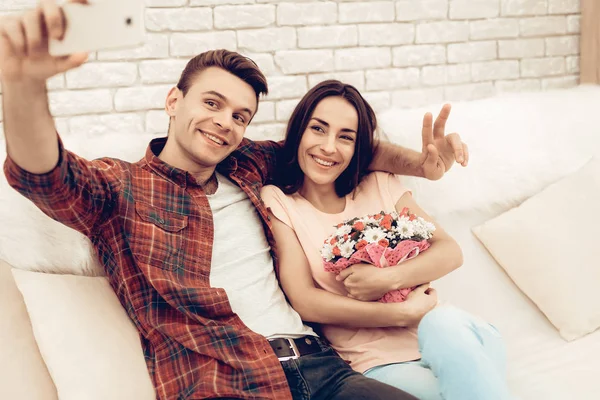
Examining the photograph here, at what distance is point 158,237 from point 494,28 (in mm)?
1711

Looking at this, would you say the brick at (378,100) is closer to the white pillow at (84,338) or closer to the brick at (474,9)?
the brick at (474,9)

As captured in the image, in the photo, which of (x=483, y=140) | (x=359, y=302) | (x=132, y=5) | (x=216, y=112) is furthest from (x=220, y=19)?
(x=132, y=5)

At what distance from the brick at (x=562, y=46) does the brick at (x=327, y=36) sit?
2.90ft

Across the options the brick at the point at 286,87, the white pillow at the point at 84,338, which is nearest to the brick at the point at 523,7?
the brick at the point at 286,87

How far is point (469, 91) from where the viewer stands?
244 centimetres

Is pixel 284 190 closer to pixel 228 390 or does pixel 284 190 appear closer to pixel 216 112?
pixel 216 112

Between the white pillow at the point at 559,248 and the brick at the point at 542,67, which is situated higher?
the brick at the point at 542,67

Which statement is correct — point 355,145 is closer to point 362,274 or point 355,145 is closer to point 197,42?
point 362,274

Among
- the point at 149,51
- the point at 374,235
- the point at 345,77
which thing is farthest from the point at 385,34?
the point at 374,235

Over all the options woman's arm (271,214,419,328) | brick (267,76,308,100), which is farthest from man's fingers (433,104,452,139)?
brick (267,76,308,100)

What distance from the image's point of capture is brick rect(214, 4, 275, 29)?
207 centimetres

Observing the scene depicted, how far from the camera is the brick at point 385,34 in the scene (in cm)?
226

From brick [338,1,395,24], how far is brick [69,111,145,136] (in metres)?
0.84

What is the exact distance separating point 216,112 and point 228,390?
69 cm
